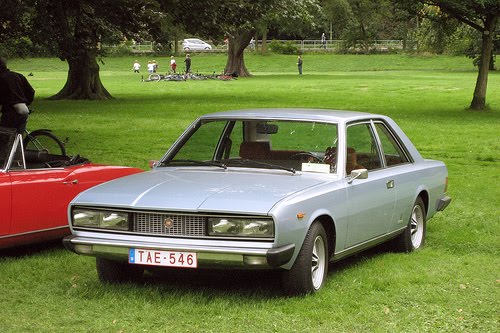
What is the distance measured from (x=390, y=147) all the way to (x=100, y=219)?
3117 mm

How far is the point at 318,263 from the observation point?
7207 millimetres

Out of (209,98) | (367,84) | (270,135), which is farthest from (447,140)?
(367,84)

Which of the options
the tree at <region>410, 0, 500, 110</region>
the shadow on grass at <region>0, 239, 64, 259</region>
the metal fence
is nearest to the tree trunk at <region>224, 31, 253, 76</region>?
the metal fence

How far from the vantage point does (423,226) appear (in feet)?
30.3

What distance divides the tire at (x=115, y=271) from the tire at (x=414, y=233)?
257 centimetres

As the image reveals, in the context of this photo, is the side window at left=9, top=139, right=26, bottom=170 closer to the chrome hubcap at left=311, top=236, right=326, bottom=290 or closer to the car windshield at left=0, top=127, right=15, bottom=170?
the car windshield at left=0, top=127, right=15, bottom=170

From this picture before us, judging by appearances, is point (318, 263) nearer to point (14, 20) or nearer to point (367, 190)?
point (367, 190)

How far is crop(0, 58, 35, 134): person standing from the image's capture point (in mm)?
12734

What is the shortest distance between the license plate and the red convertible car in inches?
74.3

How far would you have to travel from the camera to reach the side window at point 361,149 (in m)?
8.11

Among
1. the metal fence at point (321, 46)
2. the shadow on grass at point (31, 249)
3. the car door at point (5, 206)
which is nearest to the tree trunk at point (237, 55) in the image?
the metal fence at point (321, 46)

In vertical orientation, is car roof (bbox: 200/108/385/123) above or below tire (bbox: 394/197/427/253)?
above

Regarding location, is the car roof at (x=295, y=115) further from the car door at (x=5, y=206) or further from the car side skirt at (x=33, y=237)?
the car door at (x=5, y=206)

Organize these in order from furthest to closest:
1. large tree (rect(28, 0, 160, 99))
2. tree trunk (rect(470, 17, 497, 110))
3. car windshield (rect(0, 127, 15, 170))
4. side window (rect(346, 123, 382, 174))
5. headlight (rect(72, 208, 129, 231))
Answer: tree trunk (rect(470, 17, 497, 110)) → large tree (rect(28, 0, 160, 99)) → car windshield (rect(0, 127, 15, 170)) → side window (rect(346, 123, 382, 174)) → headlight (rect(72, 208, 129, 231))
